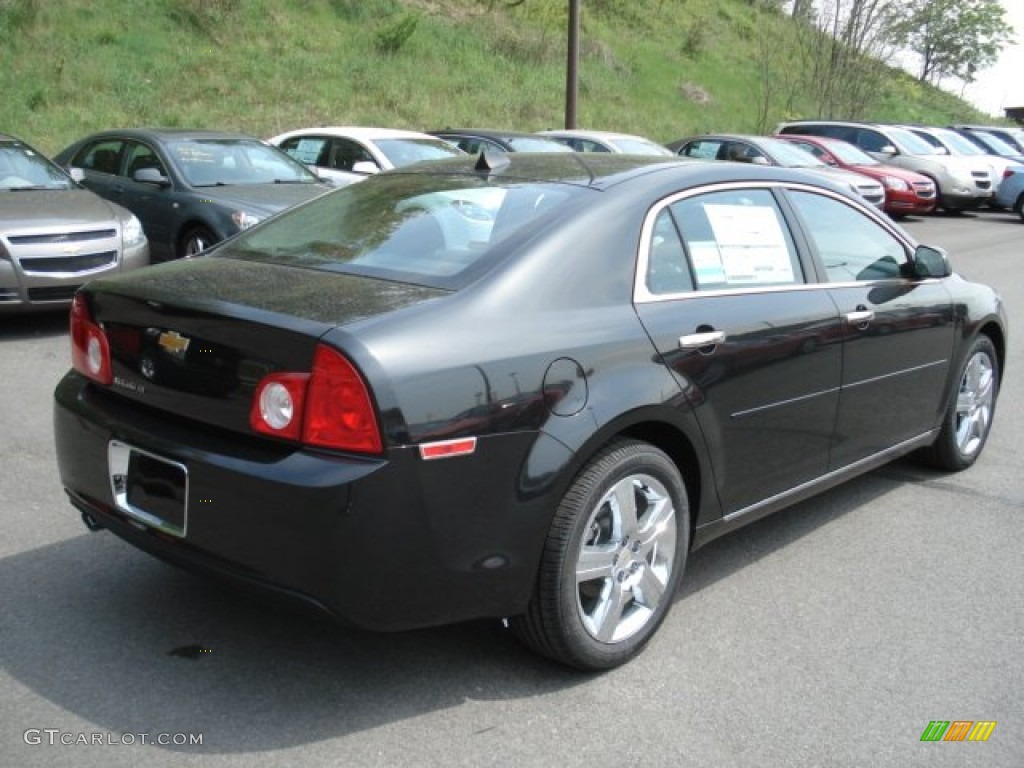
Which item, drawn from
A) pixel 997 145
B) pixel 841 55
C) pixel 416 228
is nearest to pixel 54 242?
pixel 416 228

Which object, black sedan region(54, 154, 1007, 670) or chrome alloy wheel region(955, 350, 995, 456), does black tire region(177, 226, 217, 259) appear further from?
chrome alloy wheel region(955, 350, 995, 456)

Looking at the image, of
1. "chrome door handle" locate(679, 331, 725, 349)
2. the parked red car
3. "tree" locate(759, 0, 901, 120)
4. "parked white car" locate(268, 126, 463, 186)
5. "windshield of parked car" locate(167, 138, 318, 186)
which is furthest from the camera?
"tree" locate(759, 0, 901, 120)

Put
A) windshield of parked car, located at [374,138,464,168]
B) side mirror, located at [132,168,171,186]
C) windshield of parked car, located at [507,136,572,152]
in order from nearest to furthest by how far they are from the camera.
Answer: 1. side mirror, located at [132,168,171,186]
2. windshield of parked car, located at [374,138,464,168]
3. windshield of parked car, located at [507,136,572,152]

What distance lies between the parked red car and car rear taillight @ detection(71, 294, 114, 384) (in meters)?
17.2

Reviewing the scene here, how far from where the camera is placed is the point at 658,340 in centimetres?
347

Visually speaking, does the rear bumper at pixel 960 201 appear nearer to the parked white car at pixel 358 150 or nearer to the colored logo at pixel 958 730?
the parked white car at pixel 358 150

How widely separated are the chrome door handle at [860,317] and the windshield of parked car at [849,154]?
15.7 m

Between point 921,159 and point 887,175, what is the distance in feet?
6.78

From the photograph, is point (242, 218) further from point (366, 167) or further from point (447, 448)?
point (447, 448)

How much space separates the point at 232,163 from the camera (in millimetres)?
10375

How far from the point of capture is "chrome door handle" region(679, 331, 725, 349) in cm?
356

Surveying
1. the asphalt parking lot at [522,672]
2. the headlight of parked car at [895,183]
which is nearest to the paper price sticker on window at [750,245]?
the asphalt parking lot at [522,672]

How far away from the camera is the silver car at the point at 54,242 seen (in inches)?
305

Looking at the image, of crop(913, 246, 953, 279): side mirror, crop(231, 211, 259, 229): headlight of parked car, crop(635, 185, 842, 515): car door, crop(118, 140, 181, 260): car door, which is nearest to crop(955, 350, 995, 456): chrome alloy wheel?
crop(913, 246, 953, 279): side mirror
